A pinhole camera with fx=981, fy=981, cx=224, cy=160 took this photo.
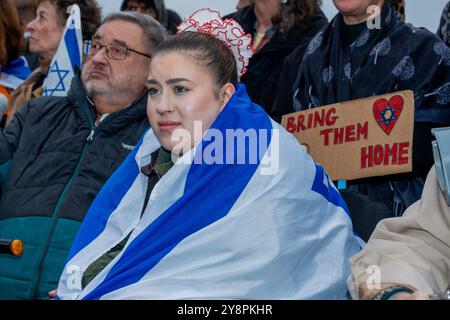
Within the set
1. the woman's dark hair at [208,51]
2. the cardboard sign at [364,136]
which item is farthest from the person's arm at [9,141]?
the cardboard sign at [364,136]

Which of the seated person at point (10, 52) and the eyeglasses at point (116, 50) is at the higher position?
the eyeglasses at point (116, 50)

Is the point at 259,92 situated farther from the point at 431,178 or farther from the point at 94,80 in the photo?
the point at 431,178

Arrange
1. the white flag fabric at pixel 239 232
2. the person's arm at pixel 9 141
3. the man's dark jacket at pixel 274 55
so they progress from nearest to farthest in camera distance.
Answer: the white flag fabric at pixel 239 232 → the person's arm at pixel 9 141 → the man's dark jacket at pixel 274 55

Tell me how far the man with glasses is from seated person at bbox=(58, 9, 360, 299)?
1.80 ft

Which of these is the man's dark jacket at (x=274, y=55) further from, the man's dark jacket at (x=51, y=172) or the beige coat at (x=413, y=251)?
the beige coat at (x=413, y=251)

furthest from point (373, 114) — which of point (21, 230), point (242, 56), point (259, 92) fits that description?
point (21, 230)

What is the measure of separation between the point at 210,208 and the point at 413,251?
0.72 metres

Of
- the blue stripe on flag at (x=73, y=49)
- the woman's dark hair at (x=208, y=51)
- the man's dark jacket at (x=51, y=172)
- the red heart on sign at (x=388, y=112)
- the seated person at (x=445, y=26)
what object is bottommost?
the man's dark jacket at (x=51, y=172)

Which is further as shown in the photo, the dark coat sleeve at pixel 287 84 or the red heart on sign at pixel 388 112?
the dark coat sleeve at pixel 287 84

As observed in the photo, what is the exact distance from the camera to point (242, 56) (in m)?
4.02

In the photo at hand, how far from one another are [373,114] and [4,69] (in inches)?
115

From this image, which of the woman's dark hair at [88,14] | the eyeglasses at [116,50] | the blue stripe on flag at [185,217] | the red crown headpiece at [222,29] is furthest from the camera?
the woman's dark hair at [88,14]

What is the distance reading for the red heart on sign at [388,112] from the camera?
4023 millimetres
